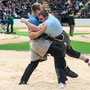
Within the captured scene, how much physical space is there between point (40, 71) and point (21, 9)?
27572 mm

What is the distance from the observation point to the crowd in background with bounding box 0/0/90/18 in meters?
33.9

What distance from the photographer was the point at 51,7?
132 feet

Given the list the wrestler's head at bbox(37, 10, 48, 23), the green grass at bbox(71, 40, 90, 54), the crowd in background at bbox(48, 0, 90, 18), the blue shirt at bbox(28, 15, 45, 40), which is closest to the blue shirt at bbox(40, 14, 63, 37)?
the wrestler's head at bbox(37, 10, 48, 23)

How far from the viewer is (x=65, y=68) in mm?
6332

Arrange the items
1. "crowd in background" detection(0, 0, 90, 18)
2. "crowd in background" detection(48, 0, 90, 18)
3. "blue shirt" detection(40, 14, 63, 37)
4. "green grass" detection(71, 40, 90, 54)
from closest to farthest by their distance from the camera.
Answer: "blue shirt" detection(40, 14, 63, 37)
"green grass" detection(71, 40, 90, 54)
"crowd in background" detection(0, 0, 90, 18)
"crowd in background" detection(48, 0, 90, 18)

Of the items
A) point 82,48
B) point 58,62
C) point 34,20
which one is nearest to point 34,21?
point 34,20

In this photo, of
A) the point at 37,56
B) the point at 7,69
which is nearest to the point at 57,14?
the point at 7,69

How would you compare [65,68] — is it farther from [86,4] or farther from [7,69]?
[86,4]

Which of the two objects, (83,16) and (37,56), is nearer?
(37,56)

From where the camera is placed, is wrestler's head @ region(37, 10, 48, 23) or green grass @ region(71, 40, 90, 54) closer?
wrestler's head @ region(37, 10, 48, 23)

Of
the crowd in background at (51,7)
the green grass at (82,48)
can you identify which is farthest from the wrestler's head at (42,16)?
the crowd in background at (51,7)

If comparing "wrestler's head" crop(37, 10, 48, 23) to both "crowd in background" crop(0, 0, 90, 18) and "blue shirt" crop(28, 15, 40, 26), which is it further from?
"crowd in background" crop(0, 0, 90, 18)

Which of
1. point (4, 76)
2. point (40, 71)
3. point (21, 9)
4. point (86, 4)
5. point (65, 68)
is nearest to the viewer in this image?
point (65, 68)

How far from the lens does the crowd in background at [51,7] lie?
3394 centimetres
